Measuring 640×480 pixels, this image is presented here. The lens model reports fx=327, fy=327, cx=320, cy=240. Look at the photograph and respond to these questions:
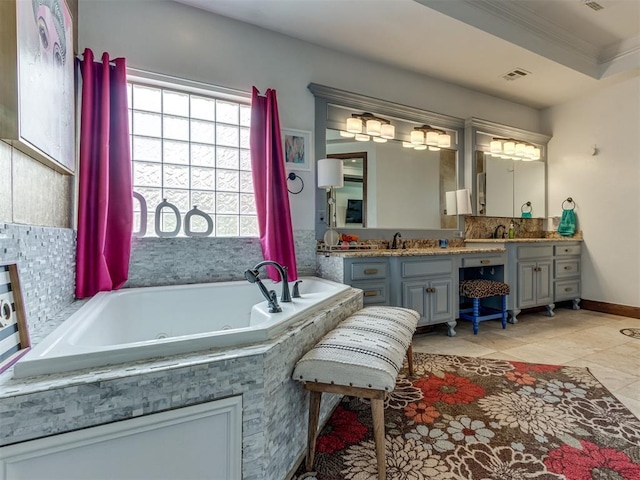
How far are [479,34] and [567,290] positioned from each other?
328cm

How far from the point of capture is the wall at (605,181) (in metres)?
3.89

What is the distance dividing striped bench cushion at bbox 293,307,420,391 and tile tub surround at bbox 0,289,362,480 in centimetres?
10

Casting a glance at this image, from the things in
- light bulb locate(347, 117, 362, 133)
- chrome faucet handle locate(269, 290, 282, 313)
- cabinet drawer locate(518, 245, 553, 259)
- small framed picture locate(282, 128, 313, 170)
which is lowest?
chrome faucet handle locate(269, 290, 282, 313)

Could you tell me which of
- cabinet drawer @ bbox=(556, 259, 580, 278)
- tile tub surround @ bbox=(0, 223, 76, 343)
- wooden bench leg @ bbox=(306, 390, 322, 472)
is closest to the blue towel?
cabinet drawer @ bbox=(556, 259, 580, 278)

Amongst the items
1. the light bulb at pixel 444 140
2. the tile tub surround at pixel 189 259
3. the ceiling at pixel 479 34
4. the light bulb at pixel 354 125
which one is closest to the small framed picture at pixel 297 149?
the light bulb at pixel 354 125

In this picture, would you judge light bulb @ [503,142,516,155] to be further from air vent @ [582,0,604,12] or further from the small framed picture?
the small framed picture

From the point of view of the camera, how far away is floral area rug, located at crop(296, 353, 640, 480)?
1.37 m

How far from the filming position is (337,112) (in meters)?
3.25

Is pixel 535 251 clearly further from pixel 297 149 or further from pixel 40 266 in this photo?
pixel 40 266

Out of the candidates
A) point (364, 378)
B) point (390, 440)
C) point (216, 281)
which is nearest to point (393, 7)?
point (216, 281)

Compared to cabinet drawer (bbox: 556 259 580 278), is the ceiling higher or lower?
higher

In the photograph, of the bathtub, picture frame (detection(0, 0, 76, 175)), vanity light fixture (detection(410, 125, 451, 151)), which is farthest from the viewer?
vanity light fixture (detection(410, 125, 451, 151))

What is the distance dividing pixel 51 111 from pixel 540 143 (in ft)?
17.9

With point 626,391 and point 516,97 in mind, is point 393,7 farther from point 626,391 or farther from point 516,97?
point 626,391
